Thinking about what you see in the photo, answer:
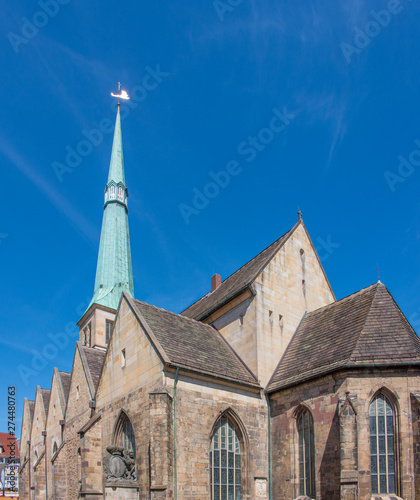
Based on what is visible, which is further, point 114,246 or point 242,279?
point 114,246

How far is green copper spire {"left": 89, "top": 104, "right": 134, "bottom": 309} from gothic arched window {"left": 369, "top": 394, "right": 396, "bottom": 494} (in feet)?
89.3

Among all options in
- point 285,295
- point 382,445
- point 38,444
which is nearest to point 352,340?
point 382,445

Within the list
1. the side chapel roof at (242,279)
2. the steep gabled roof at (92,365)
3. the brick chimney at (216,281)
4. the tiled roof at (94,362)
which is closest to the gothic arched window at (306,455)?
the side chapel roof at (242,279)

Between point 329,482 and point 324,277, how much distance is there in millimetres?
11720

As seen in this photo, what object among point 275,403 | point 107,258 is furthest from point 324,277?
point 107,258

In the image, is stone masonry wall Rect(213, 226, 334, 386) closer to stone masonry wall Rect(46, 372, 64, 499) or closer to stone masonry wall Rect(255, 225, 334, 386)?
stone masonry wall Rect(255, 225, 334, 386)

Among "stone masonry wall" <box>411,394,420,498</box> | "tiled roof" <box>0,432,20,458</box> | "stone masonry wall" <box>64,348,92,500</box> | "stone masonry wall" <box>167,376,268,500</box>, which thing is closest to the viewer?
"stone masonry wall" <box>411,394,420,498</box>

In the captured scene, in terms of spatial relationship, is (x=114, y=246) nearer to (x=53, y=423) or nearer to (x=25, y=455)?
(x=53, y=423)

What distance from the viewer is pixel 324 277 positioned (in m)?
26.8

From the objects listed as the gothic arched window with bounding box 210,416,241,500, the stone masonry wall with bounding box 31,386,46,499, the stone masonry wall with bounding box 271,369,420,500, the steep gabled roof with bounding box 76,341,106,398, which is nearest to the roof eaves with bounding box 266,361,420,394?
the stone masonry wall with bounding box 271,369,420,500

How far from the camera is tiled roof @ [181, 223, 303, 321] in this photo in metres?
23.4

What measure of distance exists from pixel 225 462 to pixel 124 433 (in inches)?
163

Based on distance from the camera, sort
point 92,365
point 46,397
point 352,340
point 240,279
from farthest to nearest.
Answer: point 46,397
point 92,365
point 240,279
point 352,340

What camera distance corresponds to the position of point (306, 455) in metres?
18.6
